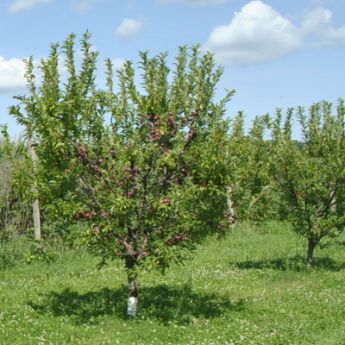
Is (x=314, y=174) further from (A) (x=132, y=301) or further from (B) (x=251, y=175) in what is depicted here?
(A) (x=132, y=301)

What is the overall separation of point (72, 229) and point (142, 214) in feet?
5.22

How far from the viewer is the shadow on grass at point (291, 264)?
19812mm

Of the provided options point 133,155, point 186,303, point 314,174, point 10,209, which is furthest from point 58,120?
point 10,209

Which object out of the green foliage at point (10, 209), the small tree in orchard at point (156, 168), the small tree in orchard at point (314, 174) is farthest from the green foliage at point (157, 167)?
the green foliage at point (10, 209)

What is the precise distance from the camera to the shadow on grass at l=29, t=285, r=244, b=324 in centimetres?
1339

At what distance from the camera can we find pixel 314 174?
737 inches

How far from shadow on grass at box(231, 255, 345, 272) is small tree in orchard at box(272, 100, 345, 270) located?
631 mm

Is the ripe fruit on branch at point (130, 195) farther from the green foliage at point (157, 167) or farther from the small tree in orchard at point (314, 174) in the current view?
the small tree in orchard at point (314, 174)

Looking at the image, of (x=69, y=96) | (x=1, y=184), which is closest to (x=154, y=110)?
(x=69, y=96)

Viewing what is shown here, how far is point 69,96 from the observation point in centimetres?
1244

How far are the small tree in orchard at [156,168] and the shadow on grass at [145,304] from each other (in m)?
0.89

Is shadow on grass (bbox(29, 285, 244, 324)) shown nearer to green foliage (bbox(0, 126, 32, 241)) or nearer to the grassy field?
the grassy field

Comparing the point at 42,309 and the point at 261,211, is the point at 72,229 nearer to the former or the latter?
the point at 42,309

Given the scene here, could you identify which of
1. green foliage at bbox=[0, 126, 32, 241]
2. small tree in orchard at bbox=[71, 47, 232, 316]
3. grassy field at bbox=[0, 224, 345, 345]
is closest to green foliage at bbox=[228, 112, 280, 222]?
small tree in orchard at bbox=[71, 47, 232, 316]
